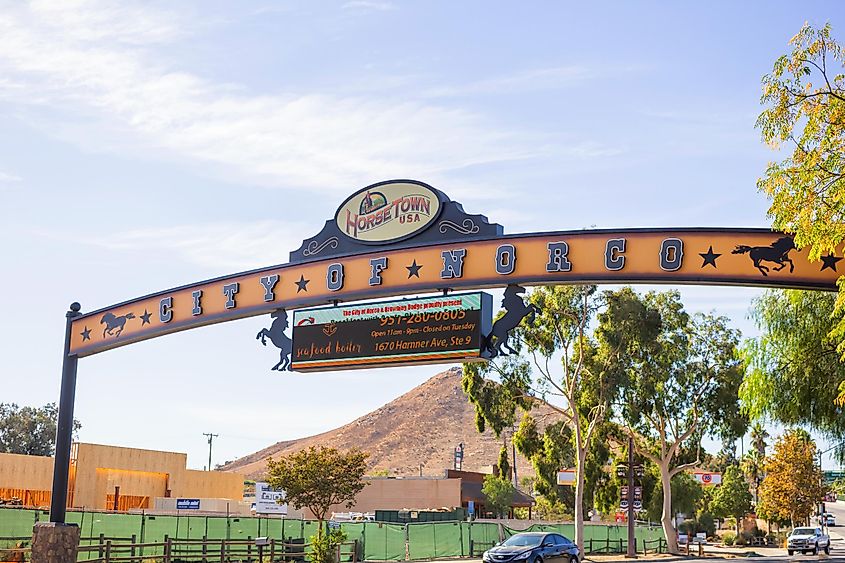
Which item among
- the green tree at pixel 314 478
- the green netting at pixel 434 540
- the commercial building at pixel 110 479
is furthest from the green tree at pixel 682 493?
the green tree at pixel 314 478

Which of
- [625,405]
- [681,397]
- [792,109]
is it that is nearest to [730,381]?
[681,397]

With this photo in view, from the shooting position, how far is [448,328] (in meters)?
19.0

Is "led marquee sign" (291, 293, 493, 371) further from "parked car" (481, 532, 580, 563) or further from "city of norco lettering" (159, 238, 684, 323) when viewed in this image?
"parked car" (481, 532, 580, 563)

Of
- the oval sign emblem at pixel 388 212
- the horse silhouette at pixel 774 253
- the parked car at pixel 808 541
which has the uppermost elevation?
the oval sign emblem at pixel 388 212

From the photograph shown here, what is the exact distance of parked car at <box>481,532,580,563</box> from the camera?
31.1 m

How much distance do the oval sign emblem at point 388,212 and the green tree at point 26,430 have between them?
100179mm

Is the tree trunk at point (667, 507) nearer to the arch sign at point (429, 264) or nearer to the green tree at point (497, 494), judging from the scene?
the green tree at point (497, 494)

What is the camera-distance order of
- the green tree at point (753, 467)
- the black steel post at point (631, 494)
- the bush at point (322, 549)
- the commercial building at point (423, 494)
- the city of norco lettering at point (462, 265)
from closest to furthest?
1. the city of norco lettering at point (462, 265)
2. the bush at point (322, 549)
3. the black steel post at point (631, 494)
4. the commercial building at point (423, 494)
5. the green tree at point (753, 467)

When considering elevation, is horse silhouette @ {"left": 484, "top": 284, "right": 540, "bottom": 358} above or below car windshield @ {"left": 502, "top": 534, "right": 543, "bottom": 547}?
above

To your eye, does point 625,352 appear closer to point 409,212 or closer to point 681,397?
point 681,397

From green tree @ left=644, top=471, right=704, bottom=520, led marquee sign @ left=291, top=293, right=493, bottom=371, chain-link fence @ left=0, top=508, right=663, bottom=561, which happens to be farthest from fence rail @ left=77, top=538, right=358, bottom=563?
green tree @ left=644, top=471, right=704, bottom=520

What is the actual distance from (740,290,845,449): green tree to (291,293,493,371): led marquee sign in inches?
241

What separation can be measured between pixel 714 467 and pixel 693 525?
29881mm

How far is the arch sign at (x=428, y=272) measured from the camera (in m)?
17.0
